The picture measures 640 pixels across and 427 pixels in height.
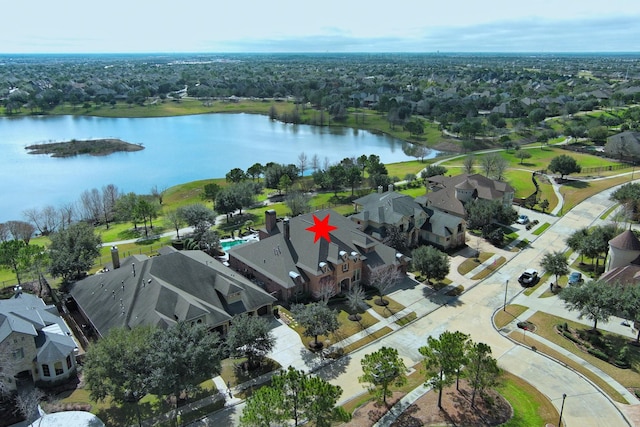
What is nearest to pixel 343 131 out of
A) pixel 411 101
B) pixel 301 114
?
pixel 301 114

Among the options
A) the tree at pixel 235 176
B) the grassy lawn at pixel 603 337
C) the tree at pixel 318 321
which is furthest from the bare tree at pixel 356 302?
the tree at pixel 235 176

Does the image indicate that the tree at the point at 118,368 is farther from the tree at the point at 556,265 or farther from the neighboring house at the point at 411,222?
the tree at the point at 556,265

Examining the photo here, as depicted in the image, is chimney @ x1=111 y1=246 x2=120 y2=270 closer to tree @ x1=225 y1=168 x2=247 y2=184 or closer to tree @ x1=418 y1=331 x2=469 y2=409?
tree @ x1=418 y1=331 x2=469 y2=409

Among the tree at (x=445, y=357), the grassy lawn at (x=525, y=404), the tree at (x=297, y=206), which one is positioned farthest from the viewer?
the tree at (x=297, y=206)

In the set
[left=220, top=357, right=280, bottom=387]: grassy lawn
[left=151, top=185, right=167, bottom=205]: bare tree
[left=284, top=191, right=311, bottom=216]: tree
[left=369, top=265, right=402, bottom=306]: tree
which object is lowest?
[left=151, top=185, right=167, bottom=205]: bare tree

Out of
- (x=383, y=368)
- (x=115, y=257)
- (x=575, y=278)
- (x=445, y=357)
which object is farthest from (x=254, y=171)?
(x=445, y=357)

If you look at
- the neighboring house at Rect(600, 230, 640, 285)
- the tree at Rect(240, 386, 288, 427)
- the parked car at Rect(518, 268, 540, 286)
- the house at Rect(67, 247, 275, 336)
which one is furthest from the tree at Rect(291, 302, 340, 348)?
the neighboring house at Rect(600, 230, 640, 285)
